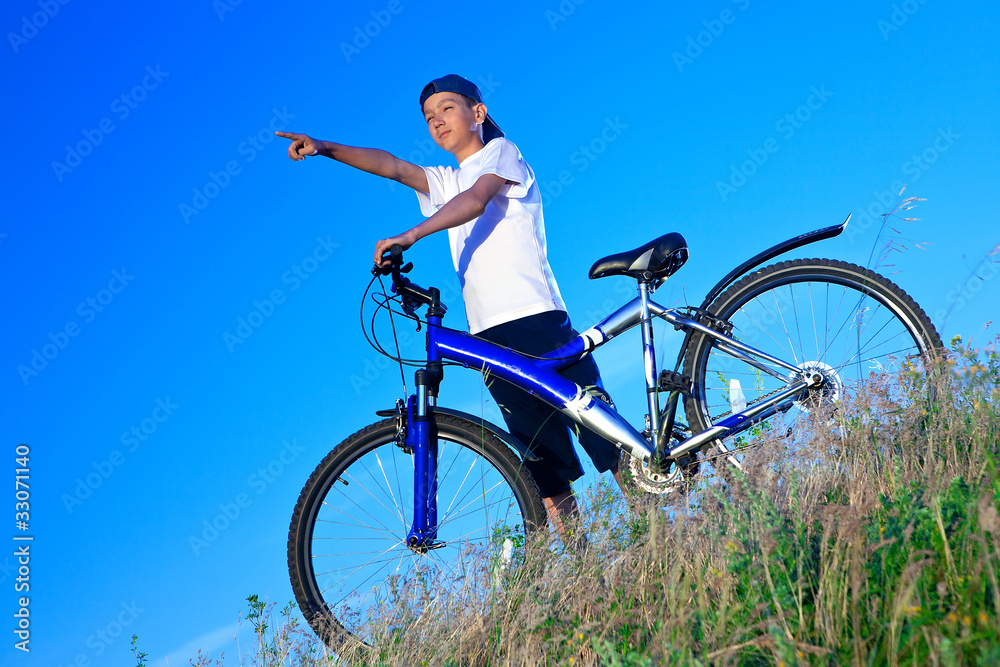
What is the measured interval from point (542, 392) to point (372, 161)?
5.44ft

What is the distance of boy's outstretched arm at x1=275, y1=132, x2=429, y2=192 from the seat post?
1.40 m

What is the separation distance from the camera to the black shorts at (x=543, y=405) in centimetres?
348

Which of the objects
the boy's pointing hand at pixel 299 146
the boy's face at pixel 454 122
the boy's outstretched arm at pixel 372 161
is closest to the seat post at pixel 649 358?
the boy's face at pixel 454 122

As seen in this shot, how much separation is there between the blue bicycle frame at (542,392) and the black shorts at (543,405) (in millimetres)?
110

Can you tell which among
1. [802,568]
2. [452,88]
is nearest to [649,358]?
[802,568]

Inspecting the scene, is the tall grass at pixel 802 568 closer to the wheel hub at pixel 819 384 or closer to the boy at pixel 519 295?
the wheel hub at pixel 819 384

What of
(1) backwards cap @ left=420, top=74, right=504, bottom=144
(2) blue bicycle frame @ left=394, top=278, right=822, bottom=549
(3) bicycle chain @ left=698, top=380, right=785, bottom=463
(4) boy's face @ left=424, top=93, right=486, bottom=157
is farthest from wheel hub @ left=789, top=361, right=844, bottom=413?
(1) backwards cap @ left=420, top=74, right=504, bottom=144

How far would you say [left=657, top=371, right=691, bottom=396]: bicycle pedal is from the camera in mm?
3404

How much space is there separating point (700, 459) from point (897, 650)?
1.75 m

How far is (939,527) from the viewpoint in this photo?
1801mm

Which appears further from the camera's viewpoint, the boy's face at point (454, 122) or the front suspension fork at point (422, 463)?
the boy's face at point (454, 122)

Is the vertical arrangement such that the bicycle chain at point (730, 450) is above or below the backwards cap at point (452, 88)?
below

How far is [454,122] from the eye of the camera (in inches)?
151

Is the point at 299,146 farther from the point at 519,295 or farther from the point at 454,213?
the point at 519,295
